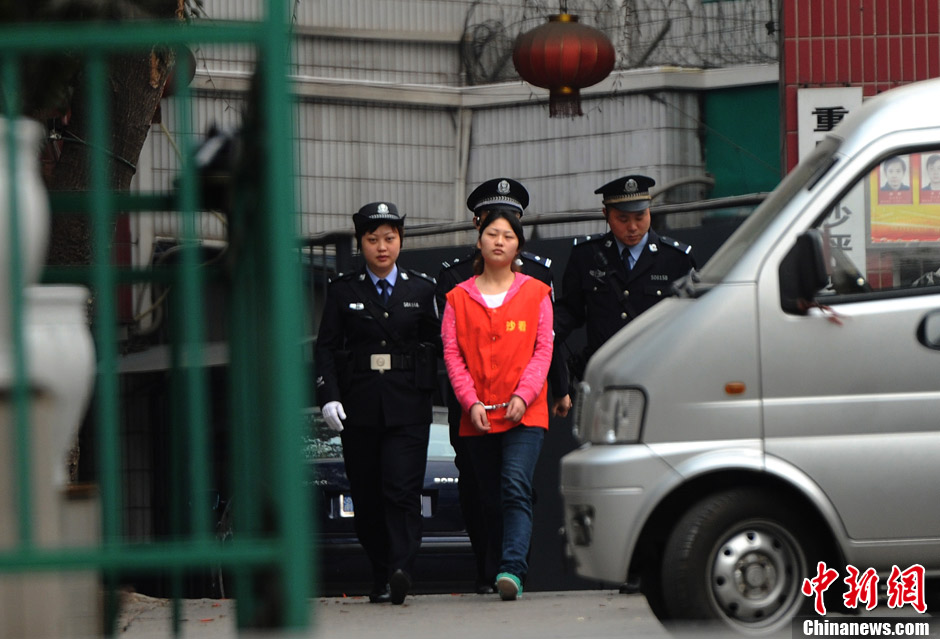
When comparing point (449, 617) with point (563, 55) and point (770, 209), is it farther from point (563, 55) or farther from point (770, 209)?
point (563, 55)

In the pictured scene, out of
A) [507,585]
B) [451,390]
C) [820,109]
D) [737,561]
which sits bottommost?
[507,585]

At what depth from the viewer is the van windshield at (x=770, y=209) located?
234 inches

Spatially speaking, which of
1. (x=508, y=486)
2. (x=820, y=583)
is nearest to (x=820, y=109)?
(x=508, y=486)

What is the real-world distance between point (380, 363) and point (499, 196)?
1095 millimetres

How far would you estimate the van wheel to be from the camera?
567cm

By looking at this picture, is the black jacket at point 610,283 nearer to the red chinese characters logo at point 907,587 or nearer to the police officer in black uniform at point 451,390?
the police officer in black uniform at point 451,390

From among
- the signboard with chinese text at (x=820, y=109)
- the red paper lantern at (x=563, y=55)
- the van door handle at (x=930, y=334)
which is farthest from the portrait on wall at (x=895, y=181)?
the red paper lantern at (x=563, y=55)

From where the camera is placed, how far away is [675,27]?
16.7 metres

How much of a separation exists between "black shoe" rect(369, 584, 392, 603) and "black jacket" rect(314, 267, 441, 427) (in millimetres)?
831

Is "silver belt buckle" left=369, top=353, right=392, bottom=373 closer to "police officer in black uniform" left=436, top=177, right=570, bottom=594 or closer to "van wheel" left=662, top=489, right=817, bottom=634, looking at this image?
"police officer in black uniform" left=436, top=177, right=570, bottom=594

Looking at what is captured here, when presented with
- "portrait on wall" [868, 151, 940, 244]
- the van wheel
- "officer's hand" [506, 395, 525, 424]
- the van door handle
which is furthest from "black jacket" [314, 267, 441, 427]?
the van door handle

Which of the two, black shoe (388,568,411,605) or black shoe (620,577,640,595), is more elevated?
black shoe (388,568,411,605)

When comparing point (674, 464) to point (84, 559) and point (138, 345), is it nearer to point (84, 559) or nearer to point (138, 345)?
point (84, 559)

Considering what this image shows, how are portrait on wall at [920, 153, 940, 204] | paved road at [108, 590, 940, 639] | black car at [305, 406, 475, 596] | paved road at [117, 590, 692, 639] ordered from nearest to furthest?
portrait on wall at [920, 153, 940, 204]
paved road at [108, 590, 940, 639]
paved road at [117, 590, 692, 639]
black car at [305, 406, 475, 596]
